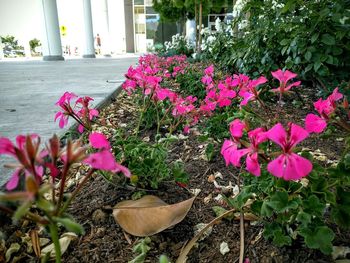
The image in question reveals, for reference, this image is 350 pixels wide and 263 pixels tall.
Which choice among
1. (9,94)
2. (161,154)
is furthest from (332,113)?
(9,94)

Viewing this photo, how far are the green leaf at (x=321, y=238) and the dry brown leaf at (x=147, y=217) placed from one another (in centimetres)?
42

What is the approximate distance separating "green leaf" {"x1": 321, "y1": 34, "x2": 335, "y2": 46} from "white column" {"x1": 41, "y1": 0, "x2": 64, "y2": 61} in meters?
13.2

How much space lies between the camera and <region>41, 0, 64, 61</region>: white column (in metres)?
13.5

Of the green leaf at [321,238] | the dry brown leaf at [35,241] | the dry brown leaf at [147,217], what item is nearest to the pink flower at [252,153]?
the green leaf at [321,238]

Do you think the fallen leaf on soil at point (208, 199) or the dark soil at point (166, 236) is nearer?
the dark soil at point (166, 236)

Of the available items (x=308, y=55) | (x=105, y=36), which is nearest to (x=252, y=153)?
(x=308, y=55)

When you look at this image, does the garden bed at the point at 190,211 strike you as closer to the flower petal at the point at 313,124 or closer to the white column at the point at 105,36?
the flower petal at the point at 313,124

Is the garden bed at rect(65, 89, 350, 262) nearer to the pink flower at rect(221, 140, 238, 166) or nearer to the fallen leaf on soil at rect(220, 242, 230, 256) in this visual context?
the fallen leaf on soil at rect(220, 242, 230, 256)

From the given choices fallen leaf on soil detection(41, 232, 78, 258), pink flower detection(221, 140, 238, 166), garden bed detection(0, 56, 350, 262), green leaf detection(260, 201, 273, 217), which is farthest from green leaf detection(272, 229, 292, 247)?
fallen leaf on soil detection(41, 232, 78, 258)

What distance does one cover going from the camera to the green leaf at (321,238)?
30.4 inches

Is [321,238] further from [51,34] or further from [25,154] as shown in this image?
[51,34]

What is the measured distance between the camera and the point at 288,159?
0.65 metres

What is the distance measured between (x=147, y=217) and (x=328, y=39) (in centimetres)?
158

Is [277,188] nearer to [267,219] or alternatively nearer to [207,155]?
[267,219]
